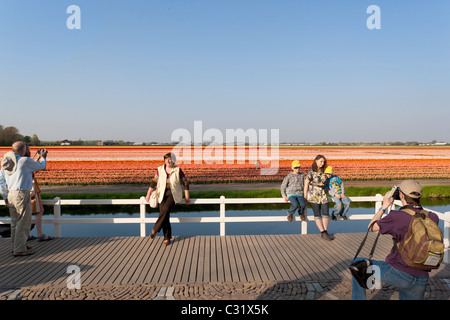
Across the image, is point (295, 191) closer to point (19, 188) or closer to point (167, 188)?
point (167, 188)

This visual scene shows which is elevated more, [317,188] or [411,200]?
[411,200]

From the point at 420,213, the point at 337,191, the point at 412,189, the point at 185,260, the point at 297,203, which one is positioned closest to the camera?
the point at 420,213

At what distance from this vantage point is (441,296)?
4.74 meters

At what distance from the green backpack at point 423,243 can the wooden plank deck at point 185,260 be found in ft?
8.14

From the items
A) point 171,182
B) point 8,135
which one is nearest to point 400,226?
point 171,182

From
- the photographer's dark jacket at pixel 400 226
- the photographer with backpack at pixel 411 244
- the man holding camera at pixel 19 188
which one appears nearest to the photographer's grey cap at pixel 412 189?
the photographer with backpack at pixel 411 244

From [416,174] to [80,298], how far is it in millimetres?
34407

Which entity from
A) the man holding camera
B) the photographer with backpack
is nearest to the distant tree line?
the man holding camera

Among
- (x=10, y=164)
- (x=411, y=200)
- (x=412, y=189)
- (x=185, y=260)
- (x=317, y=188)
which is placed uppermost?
(x=10, y=164)

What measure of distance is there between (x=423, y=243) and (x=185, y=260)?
Result: 14.1ft

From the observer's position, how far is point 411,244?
3078mm

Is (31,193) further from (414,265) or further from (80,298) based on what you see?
(414,265)

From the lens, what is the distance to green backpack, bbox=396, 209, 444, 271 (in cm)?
297

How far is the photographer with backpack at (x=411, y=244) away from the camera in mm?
2994
